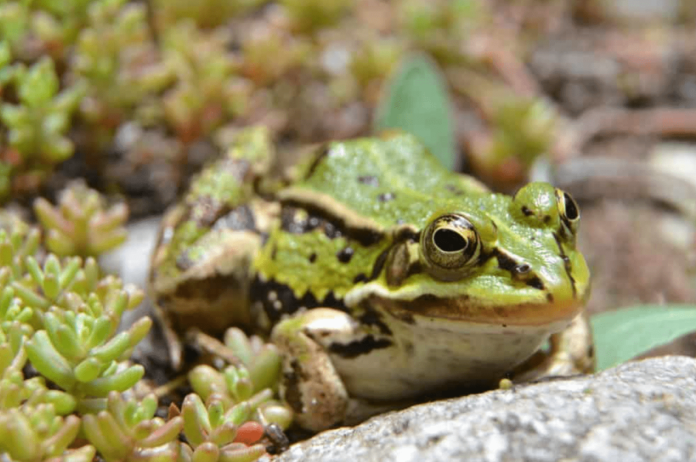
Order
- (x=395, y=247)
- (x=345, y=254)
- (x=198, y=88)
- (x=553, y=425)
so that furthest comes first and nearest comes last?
(x=198, y=88)
(x=345, y=254)
(x=395, y=247)
(x=553, y=425)

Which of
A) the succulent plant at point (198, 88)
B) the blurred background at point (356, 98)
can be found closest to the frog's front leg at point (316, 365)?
the blurred background at point (356, 98)

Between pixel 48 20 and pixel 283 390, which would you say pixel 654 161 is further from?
pixel 48 20

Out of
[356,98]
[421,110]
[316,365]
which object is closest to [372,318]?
[316,365]

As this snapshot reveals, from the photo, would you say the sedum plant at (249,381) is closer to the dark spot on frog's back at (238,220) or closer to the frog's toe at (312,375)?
the frog's toe at (312,375)

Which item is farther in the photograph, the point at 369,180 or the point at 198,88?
the point at 198,88

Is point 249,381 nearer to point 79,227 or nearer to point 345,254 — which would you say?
point 345,254

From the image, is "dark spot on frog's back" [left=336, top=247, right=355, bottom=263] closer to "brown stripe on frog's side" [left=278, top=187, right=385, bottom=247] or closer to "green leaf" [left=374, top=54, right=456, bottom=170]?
"brown stripe on frog's side" [left=278, top=187, right=385, bottom=247]

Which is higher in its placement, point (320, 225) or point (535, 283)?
point (320, 225)
